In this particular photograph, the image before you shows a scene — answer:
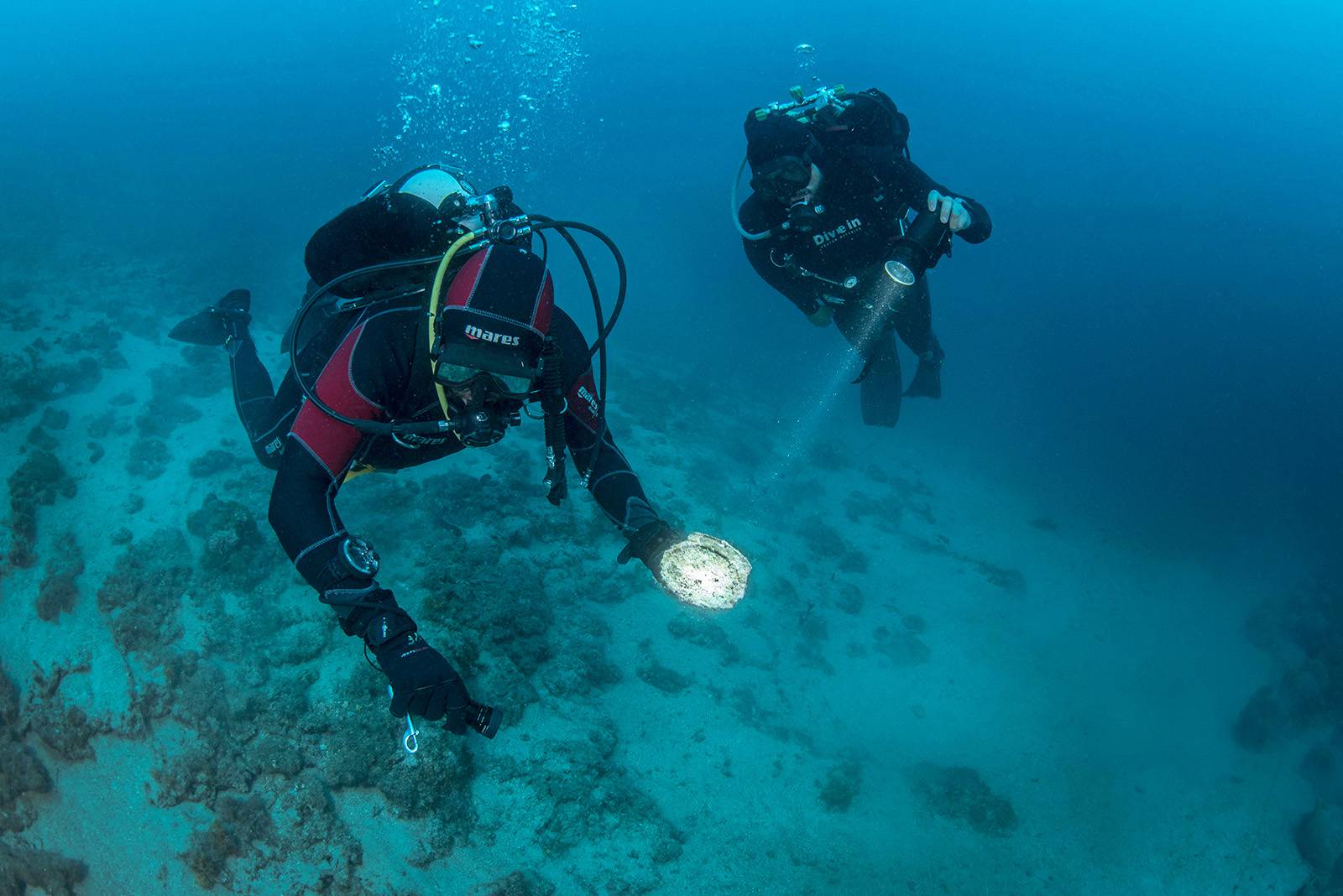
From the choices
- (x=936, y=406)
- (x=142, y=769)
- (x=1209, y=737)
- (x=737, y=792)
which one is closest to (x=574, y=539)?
(x=737, y=792)

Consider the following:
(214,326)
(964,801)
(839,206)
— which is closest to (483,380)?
(214,326)

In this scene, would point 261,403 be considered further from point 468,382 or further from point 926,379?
point 926,379

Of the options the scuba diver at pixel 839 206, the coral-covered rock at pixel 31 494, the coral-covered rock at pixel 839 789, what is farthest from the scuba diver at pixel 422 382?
the coral-covered rock at pixel 31 494

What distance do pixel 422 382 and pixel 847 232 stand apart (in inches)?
229

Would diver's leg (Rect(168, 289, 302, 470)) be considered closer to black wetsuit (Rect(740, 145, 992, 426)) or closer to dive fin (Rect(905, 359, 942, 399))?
black wetsuit (Rect(740, 145, 992, 426))

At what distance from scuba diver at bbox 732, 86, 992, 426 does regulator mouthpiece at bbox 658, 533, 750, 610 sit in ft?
10.2

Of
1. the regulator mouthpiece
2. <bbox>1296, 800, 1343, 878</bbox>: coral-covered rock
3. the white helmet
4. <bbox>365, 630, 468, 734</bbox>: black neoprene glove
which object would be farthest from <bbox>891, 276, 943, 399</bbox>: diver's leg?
<bbox>365, 630, 468, 734</bbox>: black neoprene glove

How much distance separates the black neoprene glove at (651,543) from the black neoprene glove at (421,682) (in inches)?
42.9

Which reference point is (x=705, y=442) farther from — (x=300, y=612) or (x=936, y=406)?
(x=936, y=406)

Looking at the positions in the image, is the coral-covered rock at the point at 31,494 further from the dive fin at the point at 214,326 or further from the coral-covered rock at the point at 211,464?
the dive fin at the point at 214,326

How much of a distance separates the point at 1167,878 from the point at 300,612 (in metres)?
9.45

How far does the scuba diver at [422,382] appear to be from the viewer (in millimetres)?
2572

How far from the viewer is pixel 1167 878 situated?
667cm

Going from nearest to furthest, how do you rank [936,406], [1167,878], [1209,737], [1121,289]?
1. [1167,878]
2. [1209,737]
3. [936,406]
4. [1121,289]
